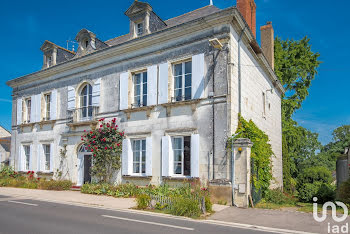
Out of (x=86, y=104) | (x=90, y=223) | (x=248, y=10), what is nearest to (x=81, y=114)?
(x=86, y=104)

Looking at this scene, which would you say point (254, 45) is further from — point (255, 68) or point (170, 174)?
point (170, 174)

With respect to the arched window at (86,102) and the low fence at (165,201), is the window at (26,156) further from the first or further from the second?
the low fence at (165,201)

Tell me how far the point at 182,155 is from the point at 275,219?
4.65m

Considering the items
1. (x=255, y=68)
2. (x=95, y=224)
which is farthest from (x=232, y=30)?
(x=95, y=224)

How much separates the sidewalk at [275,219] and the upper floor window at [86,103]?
910cm

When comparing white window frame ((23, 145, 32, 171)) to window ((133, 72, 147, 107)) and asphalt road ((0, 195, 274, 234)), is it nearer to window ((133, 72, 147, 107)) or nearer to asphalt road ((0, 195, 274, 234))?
window ((133, 72, 147, 107))

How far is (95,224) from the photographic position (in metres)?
7.12

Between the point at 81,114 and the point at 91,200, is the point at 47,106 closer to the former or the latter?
the point at 81,114

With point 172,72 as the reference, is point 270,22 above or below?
above

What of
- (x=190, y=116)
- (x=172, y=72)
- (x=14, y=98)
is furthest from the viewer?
(x=14, y=98)

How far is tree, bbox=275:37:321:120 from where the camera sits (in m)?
22.5

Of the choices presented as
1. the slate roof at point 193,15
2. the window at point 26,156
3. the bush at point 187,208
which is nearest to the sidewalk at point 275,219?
the bush at point 187,208

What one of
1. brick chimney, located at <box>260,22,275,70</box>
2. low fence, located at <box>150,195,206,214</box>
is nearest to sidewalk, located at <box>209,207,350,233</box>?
low fence, located at <box>150,195,206,214</box>

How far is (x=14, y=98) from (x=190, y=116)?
46.5 feet
